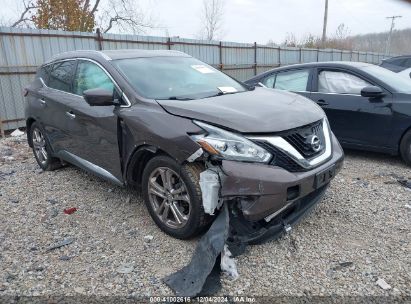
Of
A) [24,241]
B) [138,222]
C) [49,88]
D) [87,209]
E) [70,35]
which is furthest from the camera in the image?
[70,35]

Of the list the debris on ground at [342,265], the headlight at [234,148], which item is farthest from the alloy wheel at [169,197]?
the debris on ground at [342,265]

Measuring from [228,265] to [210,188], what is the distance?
0.59 metres

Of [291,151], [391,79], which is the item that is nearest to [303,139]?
[291,151]

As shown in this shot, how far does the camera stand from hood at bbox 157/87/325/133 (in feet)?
9.34

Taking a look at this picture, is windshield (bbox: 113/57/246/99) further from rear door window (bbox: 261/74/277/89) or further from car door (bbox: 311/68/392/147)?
rear door window (bbox: 261/74/277/89)

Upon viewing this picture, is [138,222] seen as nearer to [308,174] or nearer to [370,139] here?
[308,174]

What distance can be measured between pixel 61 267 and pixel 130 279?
24.4 inches

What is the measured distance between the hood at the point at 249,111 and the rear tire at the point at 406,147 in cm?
213

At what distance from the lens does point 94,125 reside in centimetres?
378

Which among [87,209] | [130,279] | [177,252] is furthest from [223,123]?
[87,209]

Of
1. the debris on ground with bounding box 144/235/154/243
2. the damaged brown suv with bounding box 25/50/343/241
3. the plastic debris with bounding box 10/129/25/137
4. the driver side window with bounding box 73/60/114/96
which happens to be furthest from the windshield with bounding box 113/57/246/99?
the plastic debris with bounding box 10/129/25/137

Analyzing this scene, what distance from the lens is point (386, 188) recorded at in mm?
4309

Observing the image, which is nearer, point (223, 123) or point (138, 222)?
point (223, 123)

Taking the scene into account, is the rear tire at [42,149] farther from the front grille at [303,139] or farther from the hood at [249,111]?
the front grille at [303,139]
